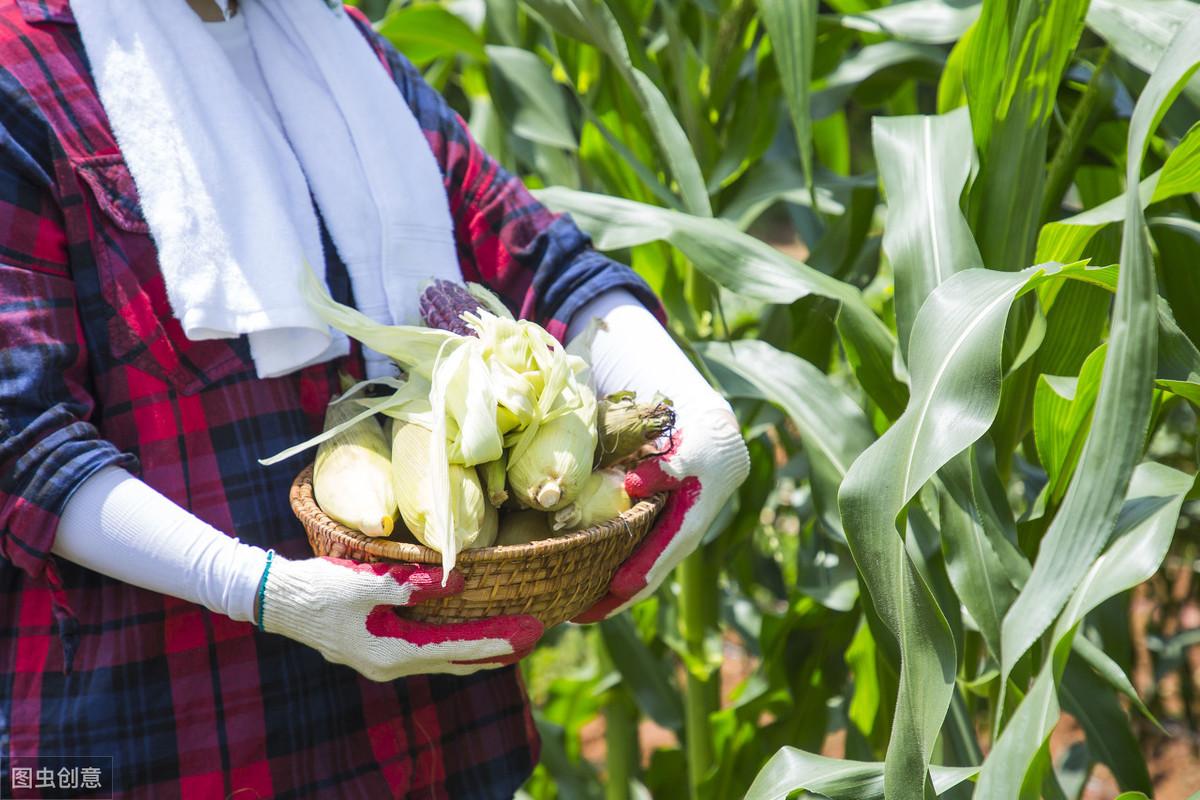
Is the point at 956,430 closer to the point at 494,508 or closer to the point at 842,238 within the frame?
the point at 494,508

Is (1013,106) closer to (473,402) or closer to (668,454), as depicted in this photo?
(668,454)

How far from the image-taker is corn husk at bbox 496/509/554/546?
0.77 meters

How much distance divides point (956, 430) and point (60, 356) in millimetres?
586

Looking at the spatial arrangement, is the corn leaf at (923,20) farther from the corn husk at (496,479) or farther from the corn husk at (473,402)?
the corn husk at (496,479)

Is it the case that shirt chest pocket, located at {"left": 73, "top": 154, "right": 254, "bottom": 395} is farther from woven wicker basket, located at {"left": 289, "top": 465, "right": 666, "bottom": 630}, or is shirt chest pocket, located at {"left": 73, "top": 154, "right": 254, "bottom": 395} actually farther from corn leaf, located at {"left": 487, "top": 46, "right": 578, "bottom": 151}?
corn leaf, located at {"left": 487, "top": 46, "right": 578, "bottom": 151}

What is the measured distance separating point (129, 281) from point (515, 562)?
1.15 ft

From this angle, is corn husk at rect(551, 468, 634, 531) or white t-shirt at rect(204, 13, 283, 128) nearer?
corn husk at rect(551, 468, 634, 531)

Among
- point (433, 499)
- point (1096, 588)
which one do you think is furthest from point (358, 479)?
point (1096, 588)

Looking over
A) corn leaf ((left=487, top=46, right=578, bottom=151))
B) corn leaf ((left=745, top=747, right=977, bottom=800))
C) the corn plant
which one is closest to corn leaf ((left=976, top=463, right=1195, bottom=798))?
the corn plant

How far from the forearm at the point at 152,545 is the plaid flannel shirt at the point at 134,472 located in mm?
16

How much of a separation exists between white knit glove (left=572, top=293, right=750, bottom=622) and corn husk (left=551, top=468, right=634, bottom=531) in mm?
11

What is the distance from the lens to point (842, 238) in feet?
4.15

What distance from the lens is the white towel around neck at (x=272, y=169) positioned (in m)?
0.81

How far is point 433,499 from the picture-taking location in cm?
72
